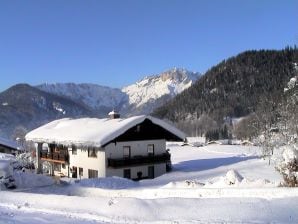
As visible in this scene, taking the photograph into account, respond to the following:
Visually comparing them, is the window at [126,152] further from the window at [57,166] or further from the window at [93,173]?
the window at [57,166]

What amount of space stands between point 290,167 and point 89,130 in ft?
95.7

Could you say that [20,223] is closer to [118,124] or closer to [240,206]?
[240,206]

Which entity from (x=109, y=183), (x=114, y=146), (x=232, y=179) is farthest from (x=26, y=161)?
(x=232, y=179)

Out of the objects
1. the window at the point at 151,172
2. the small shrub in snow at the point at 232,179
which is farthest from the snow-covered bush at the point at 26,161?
the small shrub in snow at the point at 232,179

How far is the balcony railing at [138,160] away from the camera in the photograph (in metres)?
46.0

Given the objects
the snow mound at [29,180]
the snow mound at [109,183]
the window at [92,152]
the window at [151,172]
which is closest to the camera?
the snow mound at [29,180]

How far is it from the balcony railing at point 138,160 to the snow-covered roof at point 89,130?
86.7 inches

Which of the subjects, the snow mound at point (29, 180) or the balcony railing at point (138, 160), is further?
the balcony railing at point (138, 160)

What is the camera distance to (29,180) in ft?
98.5

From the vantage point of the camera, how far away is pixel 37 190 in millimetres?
28406

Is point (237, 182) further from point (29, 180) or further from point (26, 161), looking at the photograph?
point (26, 161)

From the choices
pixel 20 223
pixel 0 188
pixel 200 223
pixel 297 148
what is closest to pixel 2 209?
pixel 20 223

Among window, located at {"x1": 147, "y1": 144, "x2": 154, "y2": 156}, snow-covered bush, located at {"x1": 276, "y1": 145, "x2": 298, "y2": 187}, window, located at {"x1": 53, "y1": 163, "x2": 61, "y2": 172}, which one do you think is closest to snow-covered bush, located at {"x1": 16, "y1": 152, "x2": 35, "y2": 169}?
window, located at {"x1": 53, "y1": 163, "x2": 61, "y2": 172}

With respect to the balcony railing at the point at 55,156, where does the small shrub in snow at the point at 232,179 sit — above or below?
below
